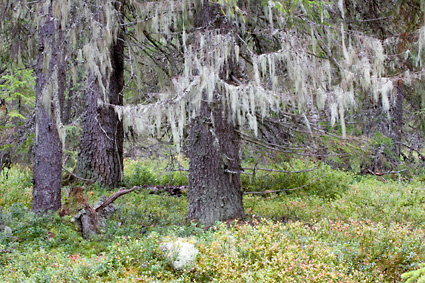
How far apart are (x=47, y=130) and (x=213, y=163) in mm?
2960

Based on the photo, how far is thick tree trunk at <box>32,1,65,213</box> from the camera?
20.9 feet

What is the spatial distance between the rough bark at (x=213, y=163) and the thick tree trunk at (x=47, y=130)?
2.43 m

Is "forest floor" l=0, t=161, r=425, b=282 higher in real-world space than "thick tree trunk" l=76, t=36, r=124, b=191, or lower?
lower

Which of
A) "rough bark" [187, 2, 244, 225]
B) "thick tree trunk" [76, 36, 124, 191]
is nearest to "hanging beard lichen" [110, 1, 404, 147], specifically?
"rough bark" [187, 2, 244, 225]

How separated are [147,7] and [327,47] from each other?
3649 millimetres

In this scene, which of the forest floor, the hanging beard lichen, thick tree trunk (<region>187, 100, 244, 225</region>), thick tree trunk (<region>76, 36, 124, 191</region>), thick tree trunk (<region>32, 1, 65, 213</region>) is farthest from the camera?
thick tree trunk (<region>76, 36, 124, 191</region>)

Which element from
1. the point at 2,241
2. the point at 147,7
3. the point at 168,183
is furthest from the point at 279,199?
the point at 2,241

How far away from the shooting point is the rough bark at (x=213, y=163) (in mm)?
6703

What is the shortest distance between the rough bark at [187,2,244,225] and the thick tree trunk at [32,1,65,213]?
2.43 meters

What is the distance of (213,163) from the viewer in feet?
22.0

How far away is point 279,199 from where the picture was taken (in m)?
9.05

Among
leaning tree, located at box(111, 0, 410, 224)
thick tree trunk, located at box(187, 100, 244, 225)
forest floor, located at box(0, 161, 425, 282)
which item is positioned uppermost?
leaning tree, located at box(111, 0, 410, 224)

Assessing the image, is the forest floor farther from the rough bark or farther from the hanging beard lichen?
the hanging beard lichen

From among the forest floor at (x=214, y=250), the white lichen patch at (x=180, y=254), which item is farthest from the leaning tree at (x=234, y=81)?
the white lichen patch at (x=180, y=254)
